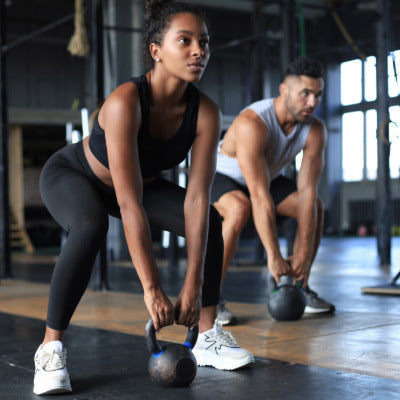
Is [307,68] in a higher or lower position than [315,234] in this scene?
higher

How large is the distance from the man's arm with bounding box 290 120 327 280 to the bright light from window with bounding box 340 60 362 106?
35.4 ft

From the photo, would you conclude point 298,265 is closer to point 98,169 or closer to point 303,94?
point 303,94

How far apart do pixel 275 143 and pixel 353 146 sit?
36.1 ft

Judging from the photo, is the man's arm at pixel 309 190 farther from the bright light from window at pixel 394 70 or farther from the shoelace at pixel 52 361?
the shoelace at pixel 52 361

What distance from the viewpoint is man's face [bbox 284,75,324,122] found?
251 cm

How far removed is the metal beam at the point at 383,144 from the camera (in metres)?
5.36

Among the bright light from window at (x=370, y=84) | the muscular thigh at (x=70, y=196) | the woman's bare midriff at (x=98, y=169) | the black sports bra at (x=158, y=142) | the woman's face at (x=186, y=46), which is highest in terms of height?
the bright light from window at (x=370, y=84)

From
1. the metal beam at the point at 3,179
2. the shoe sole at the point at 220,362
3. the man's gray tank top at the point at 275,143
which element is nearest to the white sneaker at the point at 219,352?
the shoe sole at the point at 220,362

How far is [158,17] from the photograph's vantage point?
1.65 m

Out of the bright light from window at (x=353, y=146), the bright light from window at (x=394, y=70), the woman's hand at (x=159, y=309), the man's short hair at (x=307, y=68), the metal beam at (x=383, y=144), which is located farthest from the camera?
the bright light from window at (x=353, y=146)

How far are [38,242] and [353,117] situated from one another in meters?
6.72

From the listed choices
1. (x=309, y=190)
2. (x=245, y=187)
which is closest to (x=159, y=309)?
(x=309, y=190)

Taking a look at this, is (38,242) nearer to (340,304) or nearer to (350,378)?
(340,304)

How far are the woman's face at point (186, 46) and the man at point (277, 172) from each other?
0.92 metres
